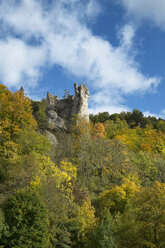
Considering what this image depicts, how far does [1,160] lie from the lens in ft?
74.3

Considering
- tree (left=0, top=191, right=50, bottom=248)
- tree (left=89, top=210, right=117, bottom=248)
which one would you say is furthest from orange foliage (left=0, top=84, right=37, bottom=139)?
tree (left=89, top=210, right=117, bottom=248)

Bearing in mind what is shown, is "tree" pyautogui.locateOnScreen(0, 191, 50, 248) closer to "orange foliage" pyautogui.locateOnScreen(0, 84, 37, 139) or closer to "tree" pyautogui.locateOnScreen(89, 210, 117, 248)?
"tree" pyautogui.locateOnScreen(89, 210, 117, 248)

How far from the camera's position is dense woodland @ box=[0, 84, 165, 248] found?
1597 centimetres

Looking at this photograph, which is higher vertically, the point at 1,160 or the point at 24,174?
the point at 1,160

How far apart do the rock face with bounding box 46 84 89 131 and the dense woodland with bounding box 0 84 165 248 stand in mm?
10082

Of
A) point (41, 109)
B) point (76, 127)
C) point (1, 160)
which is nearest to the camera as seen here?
point (1, 160)

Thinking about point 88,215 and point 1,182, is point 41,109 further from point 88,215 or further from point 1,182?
point 88,215

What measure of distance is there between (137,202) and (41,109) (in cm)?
3328

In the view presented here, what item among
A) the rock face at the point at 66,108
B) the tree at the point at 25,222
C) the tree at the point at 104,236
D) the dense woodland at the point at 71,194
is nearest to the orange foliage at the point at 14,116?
the dense woodland at the point at 71,194

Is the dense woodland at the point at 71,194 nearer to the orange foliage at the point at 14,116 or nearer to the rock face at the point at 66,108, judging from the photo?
the orange foliage at the point at 14,116

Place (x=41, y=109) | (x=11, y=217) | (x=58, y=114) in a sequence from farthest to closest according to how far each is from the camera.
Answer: (x=58, y=114) → (x=41, y=109) → (x=11, y=217)

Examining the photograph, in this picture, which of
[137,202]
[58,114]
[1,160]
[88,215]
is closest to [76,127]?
[58,114]

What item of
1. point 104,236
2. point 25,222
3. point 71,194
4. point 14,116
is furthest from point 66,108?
point 104,236

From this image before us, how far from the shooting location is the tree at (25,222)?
1580 centimetres
